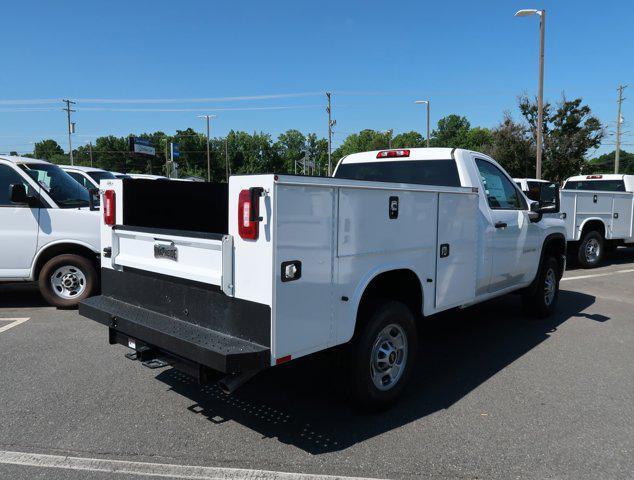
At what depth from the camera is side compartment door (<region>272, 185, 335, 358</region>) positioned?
2.94 meters

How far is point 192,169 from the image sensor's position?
10231 centimetres

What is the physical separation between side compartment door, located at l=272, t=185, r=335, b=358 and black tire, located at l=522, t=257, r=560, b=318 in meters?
4.47

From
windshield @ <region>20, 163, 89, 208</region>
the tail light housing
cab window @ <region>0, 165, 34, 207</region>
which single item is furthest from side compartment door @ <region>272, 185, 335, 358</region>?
cab window @ <region>0, 165, 34, 207</region>

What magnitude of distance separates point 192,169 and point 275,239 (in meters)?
103

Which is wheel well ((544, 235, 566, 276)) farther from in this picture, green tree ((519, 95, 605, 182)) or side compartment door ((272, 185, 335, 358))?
green tree ((519, 95, 605, 182))

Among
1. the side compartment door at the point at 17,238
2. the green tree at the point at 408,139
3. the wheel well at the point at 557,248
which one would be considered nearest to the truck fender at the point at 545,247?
the wheel well at the point at 557,248

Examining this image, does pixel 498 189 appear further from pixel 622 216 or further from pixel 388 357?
pixel 622 216

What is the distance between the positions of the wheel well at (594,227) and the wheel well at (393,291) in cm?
959

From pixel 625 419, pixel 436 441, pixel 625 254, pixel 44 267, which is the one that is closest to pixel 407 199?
pixel 436 441

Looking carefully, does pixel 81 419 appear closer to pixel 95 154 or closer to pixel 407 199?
pixel 407 199

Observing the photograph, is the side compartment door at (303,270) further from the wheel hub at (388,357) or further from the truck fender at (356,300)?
the wheel hub at (388,357)

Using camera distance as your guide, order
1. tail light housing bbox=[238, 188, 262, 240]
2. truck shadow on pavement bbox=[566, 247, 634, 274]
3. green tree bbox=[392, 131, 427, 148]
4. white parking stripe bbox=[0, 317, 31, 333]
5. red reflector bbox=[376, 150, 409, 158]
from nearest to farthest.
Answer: tail light housing bbox=[238, 188, 262, 240]
red reflector bbox=[376, 150, 409, 158]
white parking stripe bbox=[0, 317, 31, 333]
truck shadow on pavement bbox=[566, 247, 634, 274]
green tree bbox=[392, 131, 427, 148]

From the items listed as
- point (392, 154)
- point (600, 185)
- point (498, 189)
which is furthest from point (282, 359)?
point (600, 185)

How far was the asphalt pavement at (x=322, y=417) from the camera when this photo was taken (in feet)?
10.6
